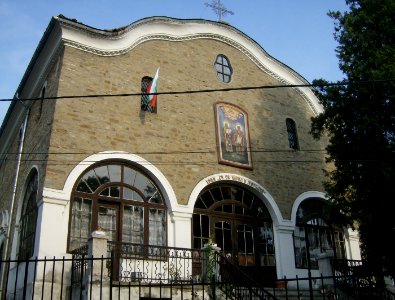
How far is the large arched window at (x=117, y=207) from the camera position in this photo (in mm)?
12344

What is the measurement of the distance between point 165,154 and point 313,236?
665cm

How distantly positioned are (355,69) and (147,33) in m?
6.97

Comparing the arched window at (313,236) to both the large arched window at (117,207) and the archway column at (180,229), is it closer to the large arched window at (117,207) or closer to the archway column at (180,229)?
the archway column at (180,229)

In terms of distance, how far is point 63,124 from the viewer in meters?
12.7

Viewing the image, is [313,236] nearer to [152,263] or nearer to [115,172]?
[152,263]

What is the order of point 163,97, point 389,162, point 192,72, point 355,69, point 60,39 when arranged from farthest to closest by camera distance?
point 192,72
point 163,97
point 60,39
point 355,69
point 389,162

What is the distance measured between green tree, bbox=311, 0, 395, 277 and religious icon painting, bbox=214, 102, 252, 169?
340 cm

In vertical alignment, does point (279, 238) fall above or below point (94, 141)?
below

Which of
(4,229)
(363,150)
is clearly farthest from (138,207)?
(363,150)

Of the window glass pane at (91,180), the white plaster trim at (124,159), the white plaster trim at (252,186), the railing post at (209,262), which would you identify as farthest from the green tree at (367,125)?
Result: the window glass pane at (91,180)

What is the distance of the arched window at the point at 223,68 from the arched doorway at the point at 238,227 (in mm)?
4247

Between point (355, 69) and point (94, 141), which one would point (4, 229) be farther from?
point (355, 69)

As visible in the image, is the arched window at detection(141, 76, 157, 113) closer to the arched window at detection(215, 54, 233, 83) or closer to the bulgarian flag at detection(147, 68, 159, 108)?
the bulgarian flag at detection(147, 68, 159, 108)

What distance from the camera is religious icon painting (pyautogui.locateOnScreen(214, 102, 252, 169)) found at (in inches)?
619
